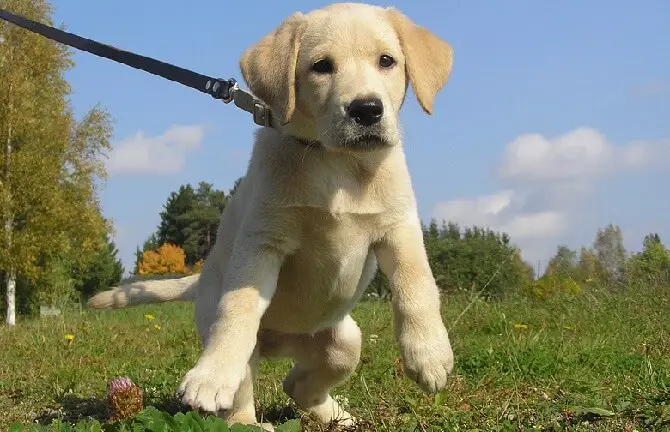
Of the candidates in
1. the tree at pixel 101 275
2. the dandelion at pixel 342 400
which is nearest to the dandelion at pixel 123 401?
the dandelion at pixel 342 400

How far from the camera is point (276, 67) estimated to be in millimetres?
3613

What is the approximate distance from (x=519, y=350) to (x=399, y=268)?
2.14 metres

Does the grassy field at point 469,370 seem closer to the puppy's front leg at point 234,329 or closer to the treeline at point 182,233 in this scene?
the puppy's front leg at point 234,329

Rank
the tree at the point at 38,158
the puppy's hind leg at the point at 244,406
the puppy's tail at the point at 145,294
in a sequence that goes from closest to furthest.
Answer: the puppy's hind leg at the point at 244,406 < the puppy's tail at the point at 145,294 < the tree at the point at 38,158

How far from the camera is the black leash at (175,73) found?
393 centimetres

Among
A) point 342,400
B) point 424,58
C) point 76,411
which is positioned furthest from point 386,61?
point 76,411

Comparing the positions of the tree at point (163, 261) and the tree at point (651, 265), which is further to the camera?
the tree at point (163, 261)

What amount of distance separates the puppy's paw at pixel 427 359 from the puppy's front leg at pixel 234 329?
2.14 ft

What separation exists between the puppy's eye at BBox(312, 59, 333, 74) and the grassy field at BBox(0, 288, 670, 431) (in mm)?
1519

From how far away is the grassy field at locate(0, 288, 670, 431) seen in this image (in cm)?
330

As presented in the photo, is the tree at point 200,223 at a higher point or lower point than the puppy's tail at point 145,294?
higher

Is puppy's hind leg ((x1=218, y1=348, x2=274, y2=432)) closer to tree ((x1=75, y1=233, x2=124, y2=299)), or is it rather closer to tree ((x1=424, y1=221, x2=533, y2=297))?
tree ((x1=424, y1=221, x2=533, y2=297))

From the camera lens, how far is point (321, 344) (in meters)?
4.20

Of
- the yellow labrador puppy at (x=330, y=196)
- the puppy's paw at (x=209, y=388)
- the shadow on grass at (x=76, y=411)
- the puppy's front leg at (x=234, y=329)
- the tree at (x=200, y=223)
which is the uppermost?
the tree at (x=200, y=223)
